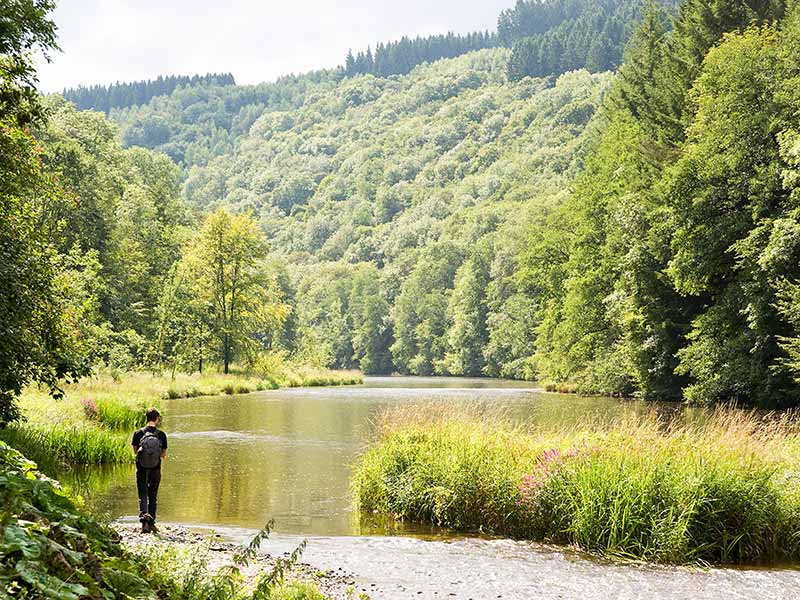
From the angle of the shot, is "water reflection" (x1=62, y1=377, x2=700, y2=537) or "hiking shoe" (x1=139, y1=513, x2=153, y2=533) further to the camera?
"water reflection" (x1=62, y1=377, x2=700, y2=537)

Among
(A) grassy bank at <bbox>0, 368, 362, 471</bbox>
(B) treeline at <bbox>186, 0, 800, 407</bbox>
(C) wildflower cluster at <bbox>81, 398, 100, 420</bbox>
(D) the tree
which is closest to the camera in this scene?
(A) grassy bank at <bbox>0, 368, 362, 471</bbox>

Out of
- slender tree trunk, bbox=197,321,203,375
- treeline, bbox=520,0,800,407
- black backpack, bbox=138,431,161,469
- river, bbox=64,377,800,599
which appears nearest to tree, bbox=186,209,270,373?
slender tree trunk, bbox=197,321,203,375

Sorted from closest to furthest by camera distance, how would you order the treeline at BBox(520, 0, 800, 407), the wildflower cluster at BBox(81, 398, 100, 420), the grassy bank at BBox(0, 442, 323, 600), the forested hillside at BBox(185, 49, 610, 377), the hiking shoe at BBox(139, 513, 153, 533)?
the grassy bank at BBox(0, 442, 323, 600) → the hiking shoe at BBox(139, 513, 153, 533) → the wildflower cluster at BBox(81, 398, 100, 420) → the treeline at BBox(520, 0, 800, 407) → the forested hillside at BBox(185, 49, 610, 377)

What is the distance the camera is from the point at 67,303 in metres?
20.8

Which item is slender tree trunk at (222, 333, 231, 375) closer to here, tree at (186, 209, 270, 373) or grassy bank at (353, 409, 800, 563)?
tree at (186, 209, 270, 373)

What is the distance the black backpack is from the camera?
514 inches

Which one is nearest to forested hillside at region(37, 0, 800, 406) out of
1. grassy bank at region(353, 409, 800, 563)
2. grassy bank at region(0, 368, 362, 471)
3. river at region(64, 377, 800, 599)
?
grassy bank at region(353, 409, 800, 563)

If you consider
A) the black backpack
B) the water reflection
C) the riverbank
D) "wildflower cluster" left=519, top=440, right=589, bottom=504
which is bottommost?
the water reflection

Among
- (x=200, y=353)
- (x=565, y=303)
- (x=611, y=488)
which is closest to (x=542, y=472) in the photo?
(x=611, y=488)

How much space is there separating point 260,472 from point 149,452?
311 inches

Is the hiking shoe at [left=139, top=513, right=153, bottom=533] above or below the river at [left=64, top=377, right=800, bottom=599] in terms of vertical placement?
above

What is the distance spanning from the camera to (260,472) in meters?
20.7

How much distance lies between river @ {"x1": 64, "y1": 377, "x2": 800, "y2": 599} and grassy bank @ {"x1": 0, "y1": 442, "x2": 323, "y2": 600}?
2544mm

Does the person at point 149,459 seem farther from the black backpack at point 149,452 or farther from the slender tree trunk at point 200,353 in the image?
the slender tree trunk at point 200,353
